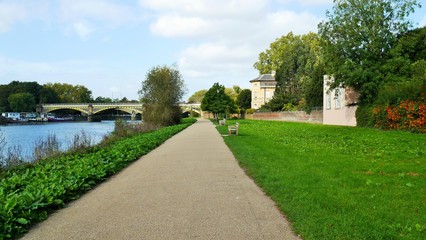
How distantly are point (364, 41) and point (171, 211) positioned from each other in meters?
31.5

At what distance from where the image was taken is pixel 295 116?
200ft

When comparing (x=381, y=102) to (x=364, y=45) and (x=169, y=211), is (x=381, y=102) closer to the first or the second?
(x=364, y=45)

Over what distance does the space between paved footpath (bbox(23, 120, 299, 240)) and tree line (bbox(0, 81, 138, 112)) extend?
320 feet

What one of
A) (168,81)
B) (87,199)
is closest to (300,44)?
(168,81)

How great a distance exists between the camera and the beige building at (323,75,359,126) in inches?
1528

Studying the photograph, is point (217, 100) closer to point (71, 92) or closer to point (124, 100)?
point (71, 92)

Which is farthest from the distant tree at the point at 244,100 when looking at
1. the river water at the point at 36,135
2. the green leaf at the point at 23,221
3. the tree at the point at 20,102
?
the green leaf at the point at 23,221

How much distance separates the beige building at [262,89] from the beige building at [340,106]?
6123 cm

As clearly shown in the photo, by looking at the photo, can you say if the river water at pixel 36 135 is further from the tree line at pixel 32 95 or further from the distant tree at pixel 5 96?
the distant tree at pixel 5 96

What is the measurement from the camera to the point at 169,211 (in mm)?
6730

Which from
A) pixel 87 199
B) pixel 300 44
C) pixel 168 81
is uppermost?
pixel 300 44

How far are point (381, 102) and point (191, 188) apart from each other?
25262mm

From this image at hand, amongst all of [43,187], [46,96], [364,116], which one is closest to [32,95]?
[46,96]

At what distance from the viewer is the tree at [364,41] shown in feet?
107
